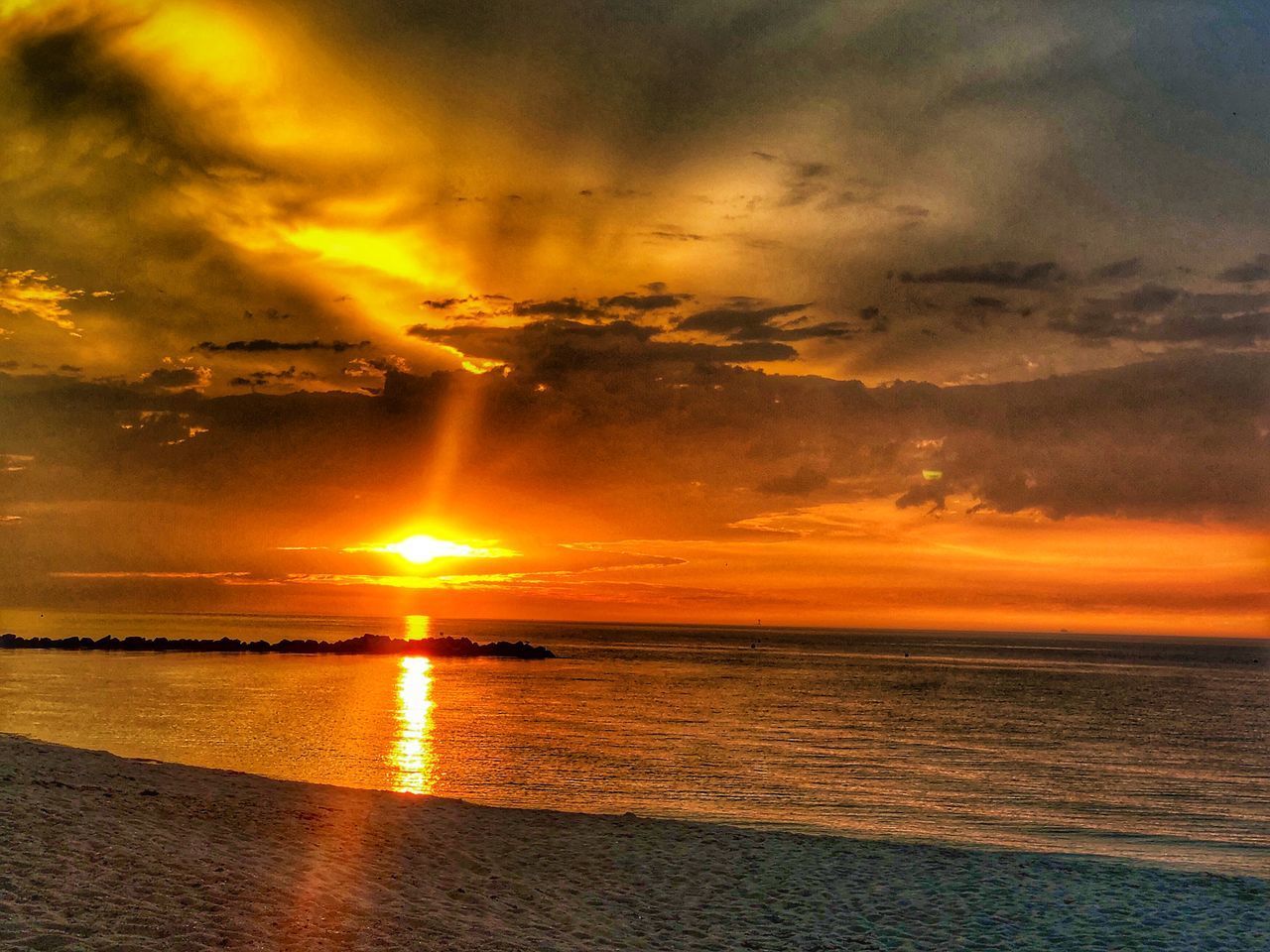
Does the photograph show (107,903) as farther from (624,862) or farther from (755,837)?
(755,837)

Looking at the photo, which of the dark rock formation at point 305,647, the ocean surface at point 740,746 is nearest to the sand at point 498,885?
the ocean surface at point 740,746

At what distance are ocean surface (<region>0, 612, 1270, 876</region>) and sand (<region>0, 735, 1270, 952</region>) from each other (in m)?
5.29

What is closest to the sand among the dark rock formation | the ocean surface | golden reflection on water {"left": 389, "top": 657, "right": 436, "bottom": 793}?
the ocean surface

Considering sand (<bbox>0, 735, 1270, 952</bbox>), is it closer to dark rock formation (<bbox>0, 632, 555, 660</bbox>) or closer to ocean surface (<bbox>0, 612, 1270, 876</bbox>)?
ocean surface (<bbox>0, 612, 1270, 876</bbox>)

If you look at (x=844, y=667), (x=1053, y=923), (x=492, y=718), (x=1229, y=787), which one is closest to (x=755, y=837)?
(x=1053, y=923)

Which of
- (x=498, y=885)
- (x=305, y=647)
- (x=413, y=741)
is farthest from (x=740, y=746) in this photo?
(x=305, y=647)

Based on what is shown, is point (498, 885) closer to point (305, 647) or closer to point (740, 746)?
point (740, 746)

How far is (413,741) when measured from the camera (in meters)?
42.8

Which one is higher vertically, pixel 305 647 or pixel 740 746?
pixel 740 746

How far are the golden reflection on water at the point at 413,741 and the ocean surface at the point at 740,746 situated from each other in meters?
0.21

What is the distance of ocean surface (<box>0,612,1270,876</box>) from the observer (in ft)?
92.0

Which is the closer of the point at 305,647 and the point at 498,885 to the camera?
the point at 498,885

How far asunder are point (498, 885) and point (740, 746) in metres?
28.1

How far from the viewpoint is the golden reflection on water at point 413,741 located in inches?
1252
